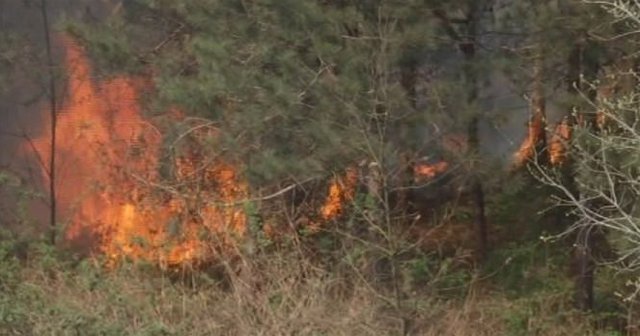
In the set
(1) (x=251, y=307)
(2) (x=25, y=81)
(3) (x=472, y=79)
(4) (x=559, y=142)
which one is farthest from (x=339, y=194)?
(2) (x=25, y=81)

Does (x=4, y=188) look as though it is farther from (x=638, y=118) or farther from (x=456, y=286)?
(x=638, y=118)

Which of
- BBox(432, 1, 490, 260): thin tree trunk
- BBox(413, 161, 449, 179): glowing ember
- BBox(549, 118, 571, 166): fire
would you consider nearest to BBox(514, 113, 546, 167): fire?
BBox(549, 118, 571, 166): fire

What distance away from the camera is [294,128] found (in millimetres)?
10422

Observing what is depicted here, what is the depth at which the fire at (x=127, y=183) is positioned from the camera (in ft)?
38.4

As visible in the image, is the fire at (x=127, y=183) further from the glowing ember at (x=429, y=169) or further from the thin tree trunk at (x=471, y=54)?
the thin tree trunk at (x=471, y=54)

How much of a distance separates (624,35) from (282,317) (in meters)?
4.01

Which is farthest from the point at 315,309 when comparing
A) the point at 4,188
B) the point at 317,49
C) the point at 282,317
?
the point at 4,188

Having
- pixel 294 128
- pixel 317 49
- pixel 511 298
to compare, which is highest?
pixel 317 49

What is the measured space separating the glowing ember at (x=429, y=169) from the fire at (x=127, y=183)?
1.87 meters

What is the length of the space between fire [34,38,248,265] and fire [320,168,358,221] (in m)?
0.90

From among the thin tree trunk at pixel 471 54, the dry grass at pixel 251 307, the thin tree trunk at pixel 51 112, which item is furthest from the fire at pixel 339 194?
the thin tree trunk at pixel 51 112

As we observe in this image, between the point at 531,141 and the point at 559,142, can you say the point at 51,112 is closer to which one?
the point at 531,141

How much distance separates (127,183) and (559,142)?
19.2 feet

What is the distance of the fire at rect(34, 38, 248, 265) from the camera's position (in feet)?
38.4
